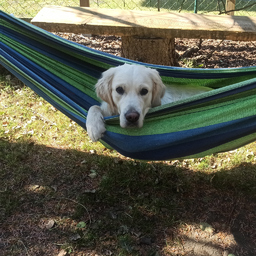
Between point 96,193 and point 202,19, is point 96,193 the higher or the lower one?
the lower one

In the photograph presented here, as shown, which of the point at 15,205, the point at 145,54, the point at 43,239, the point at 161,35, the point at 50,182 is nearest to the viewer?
the point at 43,239

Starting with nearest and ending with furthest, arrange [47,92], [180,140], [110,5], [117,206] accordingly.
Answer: [180,140] → [47,92] → [117,206] → [110,5]

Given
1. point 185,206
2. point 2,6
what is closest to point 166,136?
point 185,206

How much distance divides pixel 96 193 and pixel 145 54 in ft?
5.50

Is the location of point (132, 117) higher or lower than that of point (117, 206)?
higher

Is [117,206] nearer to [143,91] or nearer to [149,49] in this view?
[143,91]

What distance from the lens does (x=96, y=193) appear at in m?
2.68

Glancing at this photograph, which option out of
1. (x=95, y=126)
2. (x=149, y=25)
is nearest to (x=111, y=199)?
(x=95, y=126)

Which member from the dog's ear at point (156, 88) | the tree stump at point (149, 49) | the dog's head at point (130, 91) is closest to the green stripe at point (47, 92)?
the dog's head at point (130, 91)

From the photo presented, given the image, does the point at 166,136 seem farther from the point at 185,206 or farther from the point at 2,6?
the point at 2,6

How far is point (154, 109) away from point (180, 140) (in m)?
0.27

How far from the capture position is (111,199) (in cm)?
261

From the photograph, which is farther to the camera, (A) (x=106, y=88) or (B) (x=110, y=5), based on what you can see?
(B) (x=110, y=5)

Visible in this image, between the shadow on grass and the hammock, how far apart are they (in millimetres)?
653
